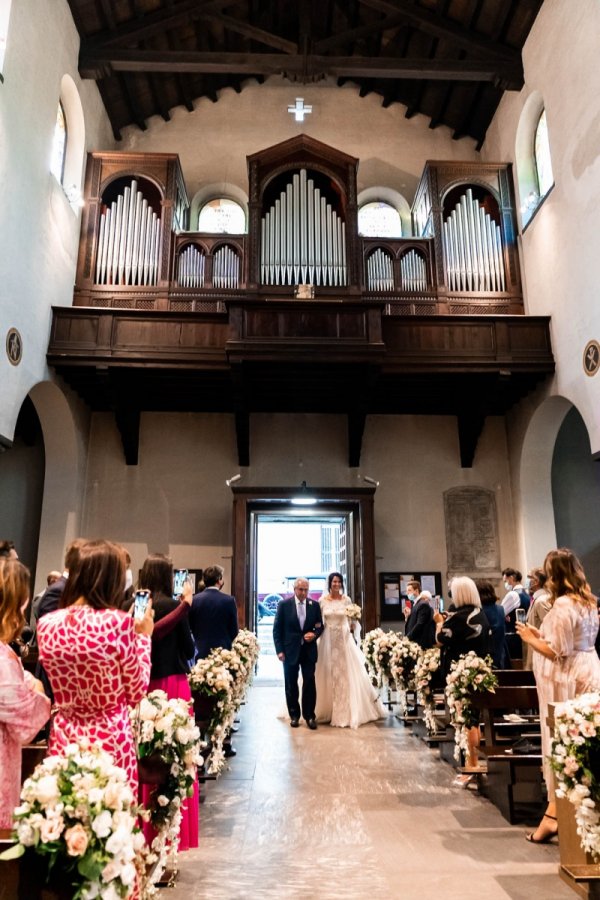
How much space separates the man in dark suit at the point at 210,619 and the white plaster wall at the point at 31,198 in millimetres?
3901

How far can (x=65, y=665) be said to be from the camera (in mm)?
2416

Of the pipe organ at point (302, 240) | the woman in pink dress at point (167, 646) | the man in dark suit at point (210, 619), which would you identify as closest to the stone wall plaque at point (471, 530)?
the pipe organ at point (302, 240)

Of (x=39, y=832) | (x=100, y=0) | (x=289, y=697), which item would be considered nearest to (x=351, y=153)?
(x=100, y=0)

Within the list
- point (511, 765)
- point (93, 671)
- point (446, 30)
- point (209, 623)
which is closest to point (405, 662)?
point (209, 623)

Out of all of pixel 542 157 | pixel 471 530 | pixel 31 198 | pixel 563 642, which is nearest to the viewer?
pixel 563 642

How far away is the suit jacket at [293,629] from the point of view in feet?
24.7

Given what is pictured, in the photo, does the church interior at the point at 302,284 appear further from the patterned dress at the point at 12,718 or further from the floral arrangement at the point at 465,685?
the patterned dress at the point at 12,718

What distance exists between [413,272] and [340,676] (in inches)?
280

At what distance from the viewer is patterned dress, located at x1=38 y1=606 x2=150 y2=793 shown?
2398 mm

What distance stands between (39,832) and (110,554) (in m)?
0.96

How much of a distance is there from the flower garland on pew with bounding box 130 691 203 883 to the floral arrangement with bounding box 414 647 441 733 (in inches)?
135

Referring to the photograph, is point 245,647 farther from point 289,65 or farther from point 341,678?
point 289,65

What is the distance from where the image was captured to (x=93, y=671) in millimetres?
2420

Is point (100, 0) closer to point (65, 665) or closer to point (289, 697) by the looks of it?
point (289, 697)
